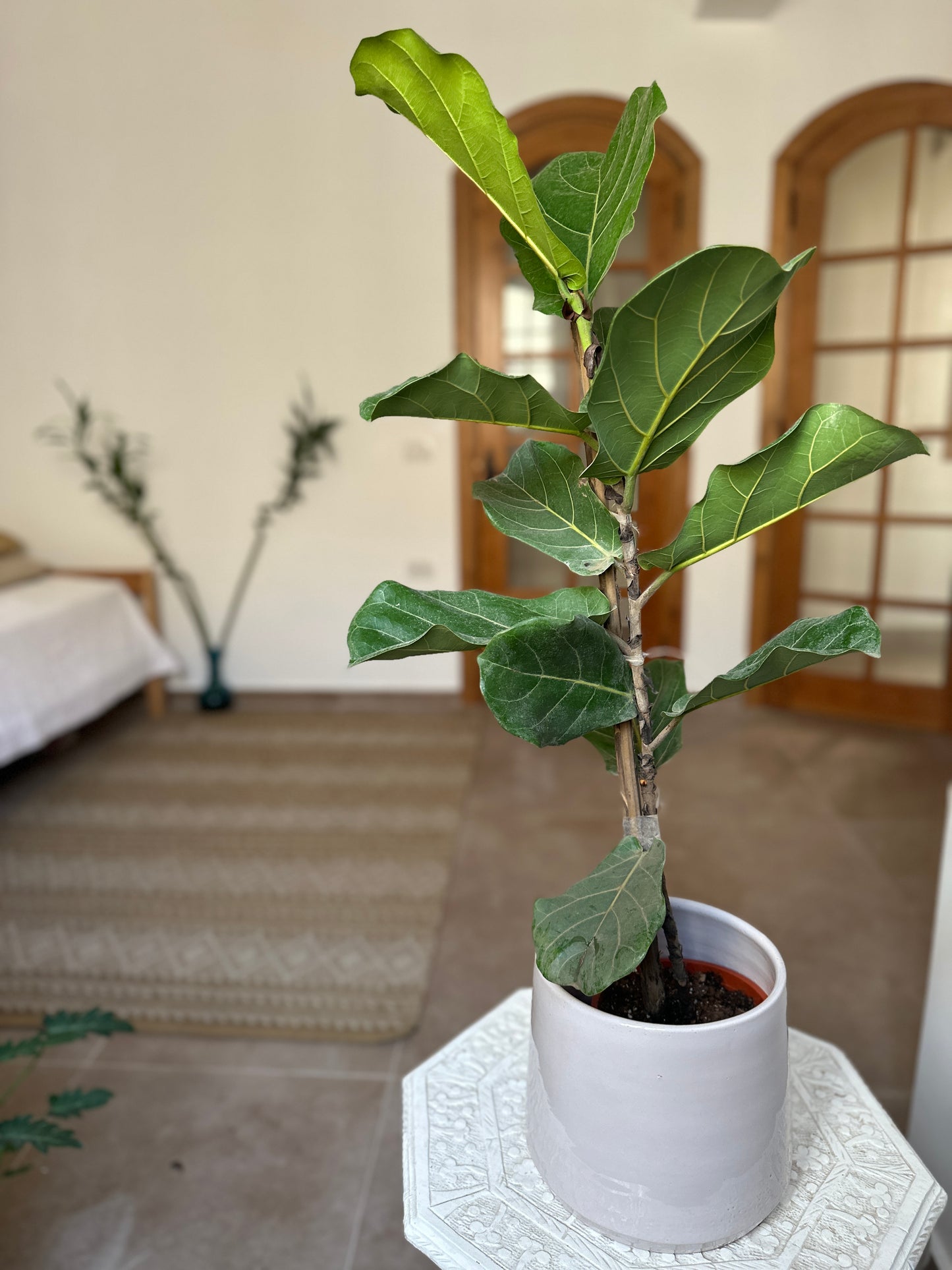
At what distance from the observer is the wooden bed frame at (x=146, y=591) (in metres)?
3.74

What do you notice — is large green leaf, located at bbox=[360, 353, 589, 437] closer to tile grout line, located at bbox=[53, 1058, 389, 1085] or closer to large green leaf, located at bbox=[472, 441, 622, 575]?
large green leaf, located at bbox=[472, 441, 622, 575]

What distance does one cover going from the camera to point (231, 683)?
12.9 ft

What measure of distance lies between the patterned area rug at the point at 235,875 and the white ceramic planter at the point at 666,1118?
1.18 metres

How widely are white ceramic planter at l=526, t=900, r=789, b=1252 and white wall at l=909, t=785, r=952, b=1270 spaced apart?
49cm

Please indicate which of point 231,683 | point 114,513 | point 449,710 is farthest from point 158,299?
A: point 449,710

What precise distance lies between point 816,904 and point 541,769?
1111 millimetres

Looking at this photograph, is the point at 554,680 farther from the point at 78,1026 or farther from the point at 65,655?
the point at 65,655

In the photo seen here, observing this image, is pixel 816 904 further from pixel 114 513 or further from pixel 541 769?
pixel 114 513

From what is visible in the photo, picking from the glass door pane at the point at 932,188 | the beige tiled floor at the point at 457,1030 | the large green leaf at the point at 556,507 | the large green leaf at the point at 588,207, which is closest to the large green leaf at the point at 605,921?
the large green leaf at the point at 556,507

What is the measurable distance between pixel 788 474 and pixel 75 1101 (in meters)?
0.96

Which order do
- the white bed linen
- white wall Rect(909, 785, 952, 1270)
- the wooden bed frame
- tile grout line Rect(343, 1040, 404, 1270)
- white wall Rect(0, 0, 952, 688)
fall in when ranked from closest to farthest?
white wall Rect(909, 785, 952, 1270), tile grout line Rect(343, 1040, 404, 1270), the white bed linen, white wall Rect(0, 0, 952, 688), the wooden bed frame

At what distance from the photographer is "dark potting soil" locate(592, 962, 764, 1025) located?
68 cm

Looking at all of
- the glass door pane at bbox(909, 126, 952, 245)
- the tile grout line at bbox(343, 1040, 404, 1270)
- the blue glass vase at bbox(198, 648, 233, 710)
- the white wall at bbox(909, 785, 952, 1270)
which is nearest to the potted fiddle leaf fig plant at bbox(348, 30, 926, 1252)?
the white wall at bbox(909, 785, 952, 1270)

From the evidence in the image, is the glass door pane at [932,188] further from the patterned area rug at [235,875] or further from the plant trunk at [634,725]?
the plant trunk at [634,725]
